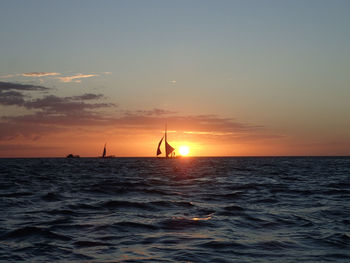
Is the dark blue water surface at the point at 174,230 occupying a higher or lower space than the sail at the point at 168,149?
lower

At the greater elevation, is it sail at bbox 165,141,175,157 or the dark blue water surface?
sail at bbox 165,141,175,157

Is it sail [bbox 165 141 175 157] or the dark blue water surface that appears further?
sail [bbox 165 141 175 157]

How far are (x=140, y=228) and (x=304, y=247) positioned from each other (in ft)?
18.4

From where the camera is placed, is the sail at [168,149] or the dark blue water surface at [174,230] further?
the sail at [168,149]

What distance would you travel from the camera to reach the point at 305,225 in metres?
14.5

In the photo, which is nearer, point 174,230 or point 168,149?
point 174,230

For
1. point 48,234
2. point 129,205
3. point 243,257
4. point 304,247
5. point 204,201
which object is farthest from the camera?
point 204,201

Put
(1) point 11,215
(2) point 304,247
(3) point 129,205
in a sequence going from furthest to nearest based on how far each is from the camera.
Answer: (3) point 129,205 < (1) point 11,215 < (2) point 304,247

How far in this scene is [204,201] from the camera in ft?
70.7

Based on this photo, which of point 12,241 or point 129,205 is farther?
point 129,205

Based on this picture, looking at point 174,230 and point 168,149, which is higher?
point 168,149

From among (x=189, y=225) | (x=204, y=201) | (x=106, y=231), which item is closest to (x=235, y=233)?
(x=189, y=225)

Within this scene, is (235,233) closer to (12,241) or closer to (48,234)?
(48,234)

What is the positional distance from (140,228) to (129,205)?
614cm
